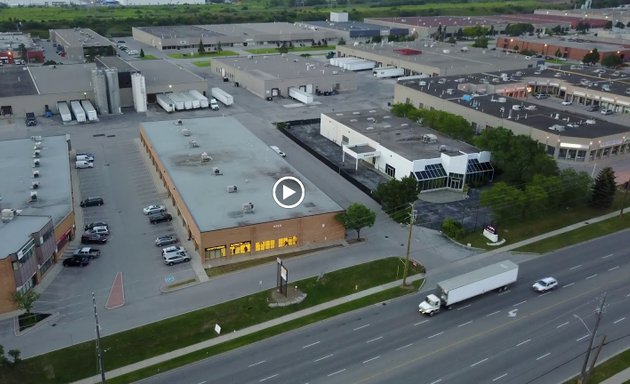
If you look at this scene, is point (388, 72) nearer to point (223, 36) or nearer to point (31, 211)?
point (223, 36)

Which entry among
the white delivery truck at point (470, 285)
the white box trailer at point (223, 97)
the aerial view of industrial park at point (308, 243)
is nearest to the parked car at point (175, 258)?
the aerial view of industrial park at point (308, 243)

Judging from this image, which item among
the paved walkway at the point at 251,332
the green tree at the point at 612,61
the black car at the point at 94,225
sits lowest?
the paved walkway at the point at 251,332

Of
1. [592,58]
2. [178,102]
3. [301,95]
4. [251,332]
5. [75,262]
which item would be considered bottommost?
[251,332]

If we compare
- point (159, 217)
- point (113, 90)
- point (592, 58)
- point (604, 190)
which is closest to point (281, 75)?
point (113, 90)

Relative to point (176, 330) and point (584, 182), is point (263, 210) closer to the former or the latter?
point (176, 330)

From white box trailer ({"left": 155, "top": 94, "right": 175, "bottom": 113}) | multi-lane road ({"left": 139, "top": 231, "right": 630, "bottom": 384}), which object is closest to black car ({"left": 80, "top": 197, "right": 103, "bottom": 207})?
multi-lane road ({"left": 139, "top": 231, "right": 630, "bottom": 384})

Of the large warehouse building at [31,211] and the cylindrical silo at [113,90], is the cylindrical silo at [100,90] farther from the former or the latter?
the large warehouse building at [31,211]

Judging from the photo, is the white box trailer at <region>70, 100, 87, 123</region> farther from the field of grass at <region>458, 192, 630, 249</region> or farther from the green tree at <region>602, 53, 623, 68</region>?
the green tree at <region>602, 53, 623, 68</region>
